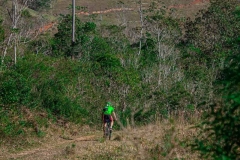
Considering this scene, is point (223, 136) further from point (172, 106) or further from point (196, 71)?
point (196, 71)

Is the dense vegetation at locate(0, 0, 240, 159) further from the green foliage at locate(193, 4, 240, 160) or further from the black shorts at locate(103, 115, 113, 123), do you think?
the green foliage at locate(193, 4, 240, 160)

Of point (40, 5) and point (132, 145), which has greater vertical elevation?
point (40, 5)

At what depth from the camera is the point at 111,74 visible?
2483 centimetres

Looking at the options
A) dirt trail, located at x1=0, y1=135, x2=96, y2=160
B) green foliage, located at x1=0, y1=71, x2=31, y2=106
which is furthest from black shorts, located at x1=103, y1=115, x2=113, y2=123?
green foliage, located at x1=0, y1=71, x2=31, y2=106

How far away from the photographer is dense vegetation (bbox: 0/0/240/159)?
1998cm

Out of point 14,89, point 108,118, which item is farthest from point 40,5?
point 108,118

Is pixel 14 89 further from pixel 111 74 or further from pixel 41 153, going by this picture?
pixel 111 74

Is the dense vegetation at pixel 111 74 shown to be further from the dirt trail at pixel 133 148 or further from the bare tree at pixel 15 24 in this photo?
the dirt trail at pixel 133 148

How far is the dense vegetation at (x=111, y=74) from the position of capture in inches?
787

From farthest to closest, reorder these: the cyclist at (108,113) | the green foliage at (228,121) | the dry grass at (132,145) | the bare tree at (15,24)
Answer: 1. the bare tree at (15,24)
2. the cyclist at (108,113)
3. the dry grass at (132,145)
4. the green foliage at (228,121)

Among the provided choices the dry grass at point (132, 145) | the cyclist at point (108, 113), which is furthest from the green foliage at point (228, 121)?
the cyclist at point (108, 113)

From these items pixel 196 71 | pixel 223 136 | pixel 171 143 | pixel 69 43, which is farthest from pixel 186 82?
pixel 223 136

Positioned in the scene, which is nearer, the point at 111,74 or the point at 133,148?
A: the point at 133,148

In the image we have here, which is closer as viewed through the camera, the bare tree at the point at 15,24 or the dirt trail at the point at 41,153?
the dirt trail at the point at 41,153
